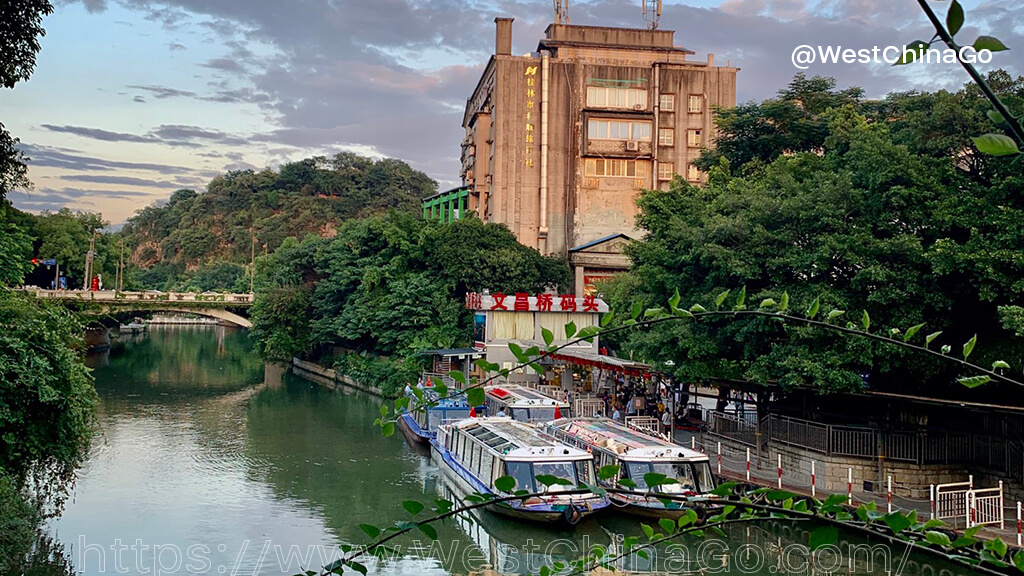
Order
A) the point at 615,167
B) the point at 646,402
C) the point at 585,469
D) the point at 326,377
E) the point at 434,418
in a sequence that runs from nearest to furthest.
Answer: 1. the point at 585,469
2. the point at 434,418
3. the point at 646,402
4. the point at 326,377
5. the point at 615,167

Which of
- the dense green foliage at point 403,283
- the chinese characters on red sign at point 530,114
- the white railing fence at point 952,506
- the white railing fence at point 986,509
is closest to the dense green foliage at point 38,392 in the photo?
the white railing fence at point 952,506

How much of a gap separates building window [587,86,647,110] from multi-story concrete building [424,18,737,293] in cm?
5

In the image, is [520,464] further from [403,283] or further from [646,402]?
[403,283]

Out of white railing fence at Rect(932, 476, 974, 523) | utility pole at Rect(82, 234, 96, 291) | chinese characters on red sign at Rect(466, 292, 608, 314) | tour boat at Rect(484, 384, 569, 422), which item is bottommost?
white railing fence at Rect(932, 476, 974, 523)

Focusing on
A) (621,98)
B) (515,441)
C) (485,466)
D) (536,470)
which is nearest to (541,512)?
(536,470)

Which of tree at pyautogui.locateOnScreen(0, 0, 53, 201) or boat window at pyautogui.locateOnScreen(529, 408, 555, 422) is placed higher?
tree at pyautogui.locateOnScreen(0, 0, 53, 201)

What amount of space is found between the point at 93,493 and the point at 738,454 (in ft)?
49.1

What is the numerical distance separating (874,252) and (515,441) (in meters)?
8.11

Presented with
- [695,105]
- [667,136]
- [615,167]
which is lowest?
[615,167]

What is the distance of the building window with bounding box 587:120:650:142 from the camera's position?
44875mm

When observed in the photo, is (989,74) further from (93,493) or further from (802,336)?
(93,493)

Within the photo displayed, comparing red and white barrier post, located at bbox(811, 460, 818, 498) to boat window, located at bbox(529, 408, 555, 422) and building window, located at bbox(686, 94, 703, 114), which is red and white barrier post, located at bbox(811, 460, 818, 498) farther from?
building window, located at bbox(686, 94, 703, 114)

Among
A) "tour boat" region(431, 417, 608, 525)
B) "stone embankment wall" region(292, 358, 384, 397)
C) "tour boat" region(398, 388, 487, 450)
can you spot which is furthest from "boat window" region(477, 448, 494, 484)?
"stone embankment wall" region(292, 358, 384, 397)

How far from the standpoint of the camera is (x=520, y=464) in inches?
678
